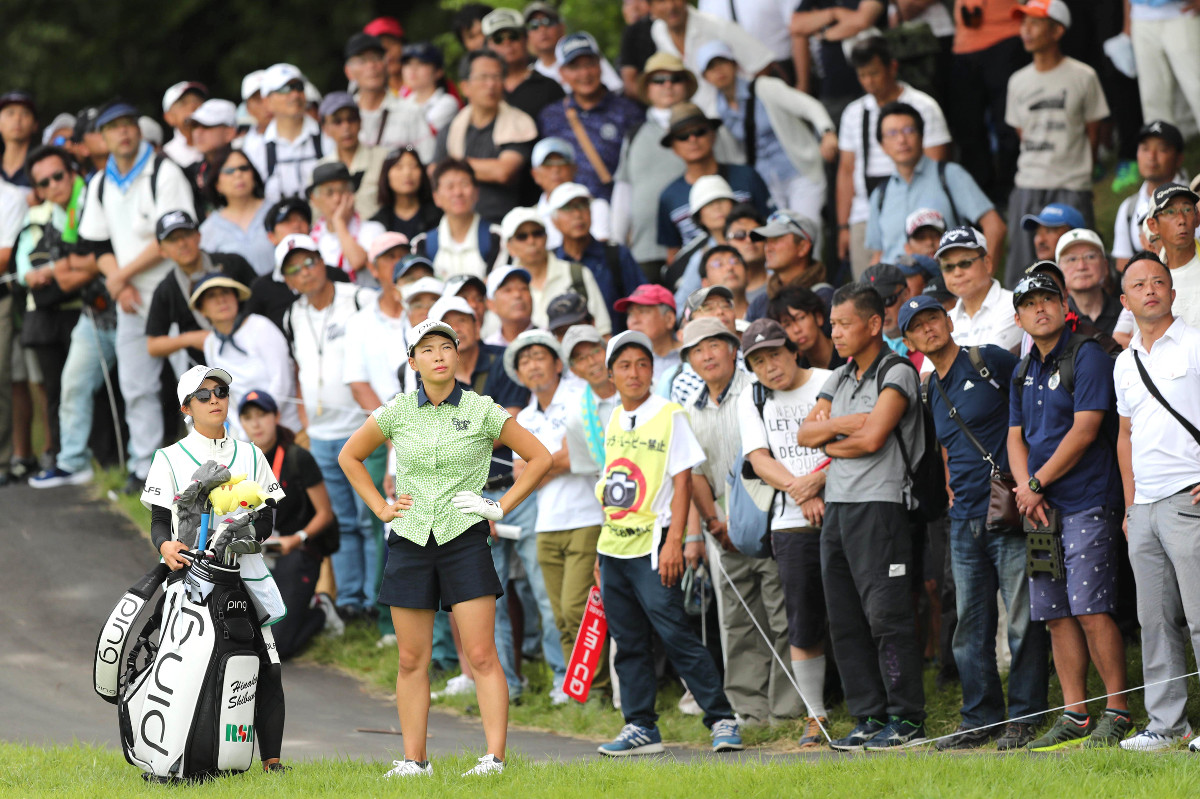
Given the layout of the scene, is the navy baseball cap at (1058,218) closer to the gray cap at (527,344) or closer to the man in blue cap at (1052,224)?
the man in blue cap at (1052,224)

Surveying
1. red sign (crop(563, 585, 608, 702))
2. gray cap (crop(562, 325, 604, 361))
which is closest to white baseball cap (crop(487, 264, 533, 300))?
gray cap (crop(562, 325, 604, 361))

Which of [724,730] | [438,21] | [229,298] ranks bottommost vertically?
[724,730]

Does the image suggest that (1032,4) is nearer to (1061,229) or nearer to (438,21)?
(1061,229)

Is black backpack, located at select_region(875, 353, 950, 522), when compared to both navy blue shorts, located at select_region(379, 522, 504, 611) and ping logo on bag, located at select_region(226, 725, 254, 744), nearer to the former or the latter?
navy blue shorts, located at select_region(379, 522, 504, 611)

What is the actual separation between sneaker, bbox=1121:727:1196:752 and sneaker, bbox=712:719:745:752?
7.03 feet

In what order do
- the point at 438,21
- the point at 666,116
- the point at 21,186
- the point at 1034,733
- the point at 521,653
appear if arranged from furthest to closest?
the point at 438,21
the point at 21,186
the point at 666,116
the point at 521,653
the point at 1034,733

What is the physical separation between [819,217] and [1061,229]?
3708 mm

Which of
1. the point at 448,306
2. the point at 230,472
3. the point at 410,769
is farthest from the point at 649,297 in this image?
the point at 410,769

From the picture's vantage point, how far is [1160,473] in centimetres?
695

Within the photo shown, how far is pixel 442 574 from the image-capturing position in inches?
268

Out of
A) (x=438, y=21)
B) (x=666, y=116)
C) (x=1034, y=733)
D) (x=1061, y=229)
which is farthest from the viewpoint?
Answer: (x=438, y=21)

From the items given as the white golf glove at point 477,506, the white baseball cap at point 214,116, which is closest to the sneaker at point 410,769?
the white golf glove at point 477,506

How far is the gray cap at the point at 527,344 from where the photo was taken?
30.7ft

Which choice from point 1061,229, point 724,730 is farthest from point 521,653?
point 1061,229
